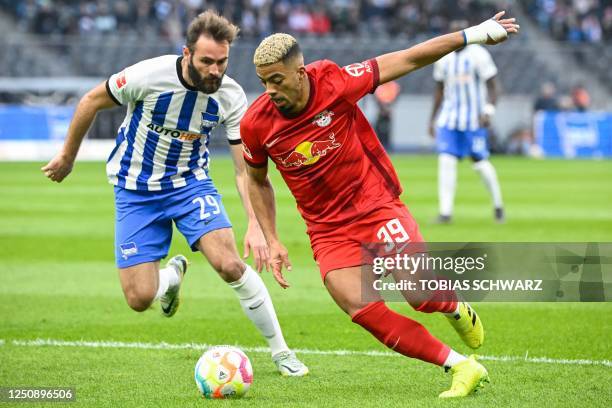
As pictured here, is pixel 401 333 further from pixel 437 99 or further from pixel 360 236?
pixel 437 99

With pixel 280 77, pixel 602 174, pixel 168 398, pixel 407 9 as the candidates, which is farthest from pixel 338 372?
pixel 407 9

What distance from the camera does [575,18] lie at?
3591 cm

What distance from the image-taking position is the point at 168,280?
7.18m

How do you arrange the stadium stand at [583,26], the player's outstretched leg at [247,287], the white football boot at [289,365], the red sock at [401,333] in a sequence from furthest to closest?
the stadium stand at [583,26] < the player's outstretched leg at [247,287] < the white football boot at [289,365] < the red sock at [401,333]

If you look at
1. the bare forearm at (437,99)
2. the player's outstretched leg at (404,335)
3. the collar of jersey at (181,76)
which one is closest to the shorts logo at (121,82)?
the collar of jersey at (181,76)

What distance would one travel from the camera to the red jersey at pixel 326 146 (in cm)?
577

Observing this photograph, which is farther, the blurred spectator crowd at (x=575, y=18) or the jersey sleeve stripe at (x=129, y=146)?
the blurred spectator crowd at (x=575, y=18)

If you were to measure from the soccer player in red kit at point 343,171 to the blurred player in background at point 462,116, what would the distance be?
7.95 metres

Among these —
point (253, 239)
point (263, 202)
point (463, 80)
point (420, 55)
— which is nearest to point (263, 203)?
point (263, 202)

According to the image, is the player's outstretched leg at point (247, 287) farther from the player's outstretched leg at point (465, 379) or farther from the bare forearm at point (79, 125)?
the player's outstretched leg at point (465, 379)

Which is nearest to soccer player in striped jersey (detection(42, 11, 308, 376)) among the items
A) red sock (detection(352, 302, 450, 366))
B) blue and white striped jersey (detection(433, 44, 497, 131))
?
red sock (detection(352, 302, 450, 366))

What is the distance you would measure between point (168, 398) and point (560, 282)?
12.1 feet

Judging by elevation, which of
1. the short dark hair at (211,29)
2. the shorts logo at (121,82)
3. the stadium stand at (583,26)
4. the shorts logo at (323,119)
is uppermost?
the short dark hair at (211,29)

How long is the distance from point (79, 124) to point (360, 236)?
2028mm
